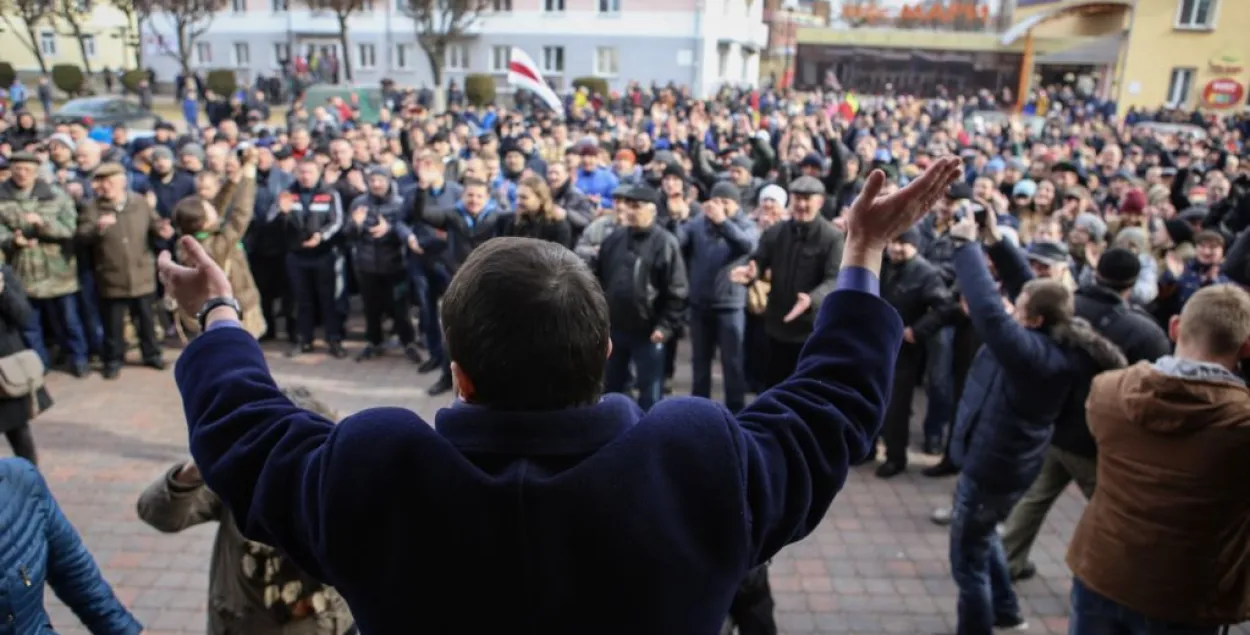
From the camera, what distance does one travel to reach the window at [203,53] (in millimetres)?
43281

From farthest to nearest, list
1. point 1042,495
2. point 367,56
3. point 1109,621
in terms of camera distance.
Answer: point 367,56
point 1042,495
point 1109,621

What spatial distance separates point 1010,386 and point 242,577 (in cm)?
309

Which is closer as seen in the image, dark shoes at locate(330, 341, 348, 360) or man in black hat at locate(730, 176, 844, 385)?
man in black hat at locate(730, 176, 844, 385)

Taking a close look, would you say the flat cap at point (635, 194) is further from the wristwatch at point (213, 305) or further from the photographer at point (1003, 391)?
the wristwatch at point (213, 305)

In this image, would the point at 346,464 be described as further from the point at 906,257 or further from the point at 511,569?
the point at 906,257

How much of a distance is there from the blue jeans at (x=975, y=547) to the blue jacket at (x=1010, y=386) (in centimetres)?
6

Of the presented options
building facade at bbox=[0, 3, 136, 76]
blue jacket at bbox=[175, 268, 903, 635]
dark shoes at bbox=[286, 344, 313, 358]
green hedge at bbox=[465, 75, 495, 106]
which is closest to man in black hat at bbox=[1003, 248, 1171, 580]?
blue jacket at bbox=[175, 268, 903, 635]

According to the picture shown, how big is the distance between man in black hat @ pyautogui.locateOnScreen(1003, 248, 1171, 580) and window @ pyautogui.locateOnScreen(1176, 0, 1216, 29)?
130ft

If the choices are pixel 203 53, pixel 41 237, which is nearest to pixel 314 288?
pixel 41 237

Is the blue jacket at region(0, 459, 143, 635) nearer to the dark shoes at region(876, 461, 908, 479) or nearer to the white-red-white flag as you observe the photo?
the dark shoes at region(876, 461, 908, 479)

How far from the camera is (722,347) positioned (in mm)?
6707

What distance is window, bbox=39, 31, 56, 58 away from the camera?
4139 centimetres

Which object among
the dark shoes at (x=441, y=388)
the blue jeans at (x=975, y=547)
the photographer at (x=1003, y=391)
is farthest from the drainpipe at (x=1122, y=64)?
→ the blue jeans at (x=975, y=547)

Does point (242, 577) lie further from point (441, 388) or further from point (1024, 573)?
point (441, 388)
